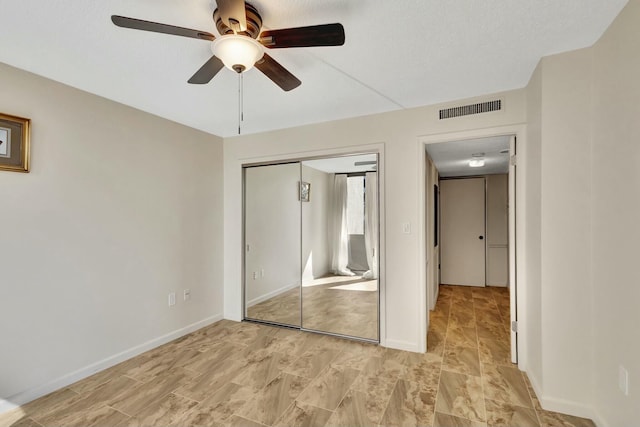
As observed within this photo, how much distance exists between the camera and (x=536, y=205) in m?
2.21

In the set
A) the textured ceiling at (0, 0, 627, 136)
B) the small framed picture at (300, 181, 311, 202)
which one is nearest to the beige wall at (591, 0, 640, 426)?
the textured ceiling at (0, 0, 627, 136)

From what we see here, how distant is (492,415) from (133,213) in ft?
11.3

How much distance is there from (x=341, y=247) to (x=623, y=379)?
2.43 metres

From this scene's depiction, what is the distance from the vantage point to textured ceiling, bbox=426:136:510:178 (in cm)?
346

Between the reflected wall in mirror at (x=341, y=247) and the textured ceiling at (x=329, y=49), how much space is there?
2.60 feet

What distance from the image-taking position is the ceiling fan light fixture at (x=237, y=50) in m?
1.49

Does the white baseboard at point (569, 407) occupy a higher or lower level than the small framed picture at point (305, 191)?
lower

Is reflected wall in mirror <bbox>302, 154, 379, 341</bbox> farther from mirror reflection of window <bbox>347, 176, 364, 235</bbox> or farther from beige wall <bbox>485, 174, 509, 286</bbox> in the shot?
beige wall <bbox>485, 174, 509, 286</bbox>

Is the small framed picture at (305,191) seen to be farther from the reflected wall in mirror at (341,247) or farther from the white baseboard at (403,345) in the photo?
the white baseboard at (403,345)

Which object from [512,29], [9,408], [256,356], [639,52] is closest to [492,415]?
[256,356]

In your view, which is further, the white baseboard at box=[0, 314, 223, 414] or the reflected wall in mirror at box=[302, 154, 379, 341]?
the reflected wall in mirror at box=[302, 154, 379, 341]

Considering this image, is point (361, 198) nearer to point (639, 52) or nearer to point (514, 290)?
point (514, 290)

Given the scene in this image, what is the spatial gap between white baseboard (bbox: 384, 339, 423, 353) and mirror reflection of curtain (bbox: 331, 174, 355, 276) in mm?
818

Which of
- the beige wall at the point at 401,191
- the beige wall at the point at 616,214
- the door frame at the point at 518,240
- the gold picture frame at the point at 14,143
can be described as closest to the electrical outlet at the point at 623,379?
the beige wall at the point at 616,214
